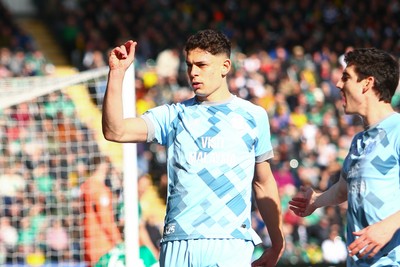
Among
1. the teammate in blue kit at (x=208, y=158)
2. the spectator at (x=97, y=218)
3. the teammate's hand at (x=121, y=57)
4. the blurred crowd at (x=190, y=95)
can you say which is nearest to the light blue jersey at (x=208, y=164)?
the teammate in blue kit at (x=208, y=158)

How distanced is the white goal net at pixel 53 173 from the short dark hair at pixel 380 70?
416cm

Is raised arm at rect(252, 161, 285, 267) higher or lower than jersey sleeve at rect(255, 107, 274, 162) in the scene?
lower

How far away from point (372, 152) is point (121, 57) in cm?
141

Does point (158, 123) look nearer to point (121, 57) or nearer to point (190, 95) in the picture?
point (121, 57)

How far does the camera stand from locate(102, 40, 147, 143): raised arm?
484 centimetres

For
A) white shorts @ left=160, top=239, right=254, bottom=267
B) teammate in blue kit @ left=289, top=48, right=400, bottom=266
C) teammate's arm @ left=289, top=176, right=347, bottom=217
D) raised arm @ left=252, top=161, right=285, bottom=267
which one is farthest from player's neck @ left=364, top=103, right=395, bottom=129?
white shorts @ left=160, top=239, right=254, bottom=267

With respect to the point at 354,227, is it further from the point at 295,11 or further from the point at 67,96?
the point at 295,11

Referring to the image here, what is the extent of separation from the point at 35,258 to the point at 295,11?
12351mm

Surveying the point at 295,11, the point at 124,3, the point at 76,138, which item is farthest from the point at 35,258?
the point at 295,11

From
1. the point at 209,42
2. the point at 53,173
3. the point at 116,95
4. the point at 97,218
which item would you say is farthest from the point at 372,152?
the point at 53,173

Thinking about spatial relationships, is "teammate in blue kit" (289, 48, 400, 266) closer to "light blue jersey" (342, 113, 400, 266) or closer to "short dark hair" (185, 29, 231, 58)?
"light blue jersey" (342, 113, 400, 266)

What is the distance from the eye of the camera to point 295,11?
2127 cm

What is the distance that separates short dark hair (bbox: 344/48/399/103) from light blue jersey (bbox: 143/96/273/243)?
2.35 ft

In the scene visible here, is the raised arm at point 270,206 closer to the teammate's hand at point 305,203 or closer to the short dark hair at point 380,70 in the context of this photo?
the teammate's hand at point 305,203
